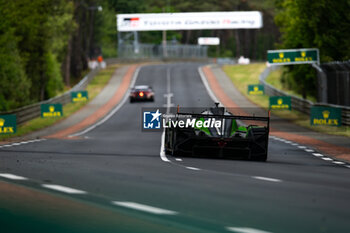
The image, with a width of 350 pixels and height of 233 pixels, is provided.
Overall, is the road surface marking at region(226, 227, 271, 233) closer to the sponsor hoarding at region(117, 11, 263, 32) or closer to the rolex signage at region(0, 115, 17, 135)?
the rolex signage at region(0, 115, 17, 135)

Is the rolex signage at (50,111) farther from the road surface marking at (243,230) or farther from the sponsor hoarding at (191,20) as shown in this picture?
the sponsor hoarding at (191,20)

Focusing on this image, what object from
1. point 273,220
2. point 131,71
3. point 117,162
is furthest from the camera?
point 131,71

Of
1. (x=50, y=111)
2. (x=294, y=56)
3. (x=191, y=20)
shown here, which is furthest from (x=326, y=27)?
(x=191, y=20)

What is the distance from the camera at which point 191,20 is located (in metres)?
99.9

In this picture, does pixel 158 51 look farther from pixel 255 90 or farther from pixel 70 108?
pixel 70 108

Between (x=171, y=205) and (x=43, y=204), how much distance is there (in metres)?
1.48

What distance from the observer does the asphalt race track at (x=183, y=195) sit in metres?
7.49

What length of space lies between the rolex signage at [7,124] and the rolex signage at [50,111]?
12332 mm

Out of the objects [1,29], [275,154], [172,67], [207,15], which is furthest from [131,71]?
[275,154]

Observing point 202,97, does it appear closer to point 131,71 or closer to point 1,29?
point 1,29

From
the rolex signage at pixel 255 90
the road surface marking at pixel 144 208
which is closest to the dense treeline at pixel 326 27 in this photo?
the rolex signage at pixel 255 90

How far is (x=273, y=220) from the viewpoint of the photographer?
25.6 feet

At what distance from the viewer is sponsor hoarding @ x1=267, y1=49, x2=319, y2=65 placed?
147ft

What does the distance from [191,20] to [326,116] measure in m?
65.9
